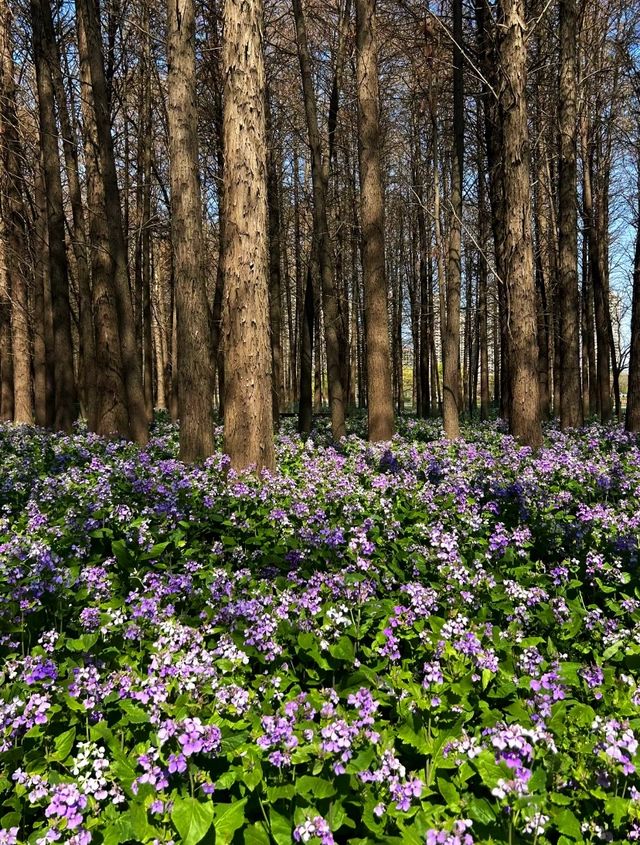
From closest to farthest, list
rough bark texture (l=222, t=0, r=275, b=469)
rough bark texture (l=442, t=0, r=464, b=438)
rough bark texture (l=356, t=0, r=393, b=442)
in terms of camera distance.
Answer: rough bark texture (l=222, t=0, r=275, b=469)
rough bark texture (l=356, t=0, r=393, b=442)
rough bark texture (l=442, t=0, r=464, b=438)

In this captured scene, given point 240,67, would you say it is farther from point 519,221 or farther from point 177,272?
point 519,221

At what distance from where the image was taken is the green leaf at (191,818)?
188cm

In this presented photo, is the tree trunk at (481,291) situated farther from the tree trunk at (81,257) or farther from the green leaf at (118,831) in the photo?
the green leaf at (118,831)

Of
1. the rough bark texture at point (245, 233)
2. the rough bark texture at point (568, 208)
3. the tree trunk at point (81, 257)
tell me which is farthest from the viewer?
the tree trunk at point (81, 257)

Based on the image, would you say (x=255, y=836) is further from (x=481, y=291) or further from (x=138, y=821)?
(x=481, y=291)

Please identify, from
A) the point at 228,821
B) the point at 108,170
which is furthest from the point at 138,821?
the point at 108,170

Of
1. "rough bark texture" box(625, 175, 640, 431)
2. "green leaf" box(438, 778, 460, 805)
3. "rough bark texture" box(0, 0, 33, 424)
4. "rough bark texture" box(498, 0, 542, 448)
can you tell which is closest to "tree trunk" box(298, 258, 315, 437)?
"rough bark texture" box(498, 0, 542, 448)

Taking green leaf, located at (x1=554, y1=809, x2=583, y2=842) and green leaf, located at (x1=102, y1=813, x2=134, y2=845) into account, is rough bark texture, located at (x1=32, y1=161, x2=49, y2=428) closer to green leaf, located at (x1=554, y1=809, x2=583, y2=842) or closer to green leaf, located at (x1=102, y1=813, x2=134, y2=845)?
green leaf, located at (x1=102, y1=813, x2=134, y2=845)

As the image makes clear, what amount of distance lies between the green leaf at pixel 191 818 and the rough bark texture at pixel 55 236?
10768 mm

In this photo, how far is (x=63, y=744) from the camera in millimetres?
2426

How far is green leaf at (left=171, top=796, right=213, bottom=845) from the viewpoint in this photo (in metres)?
1.88

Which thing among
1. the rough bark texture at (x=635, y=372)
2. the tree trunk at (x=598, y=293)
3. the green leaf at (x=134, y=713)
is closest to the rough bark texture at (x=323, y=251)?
the rough bark texture at (x=635, y=372)

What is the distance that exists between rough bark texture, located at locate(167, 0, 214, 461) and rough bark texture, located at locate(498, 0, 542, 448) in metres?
4.19

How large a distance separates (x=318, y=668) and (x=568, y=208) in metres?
10.5
